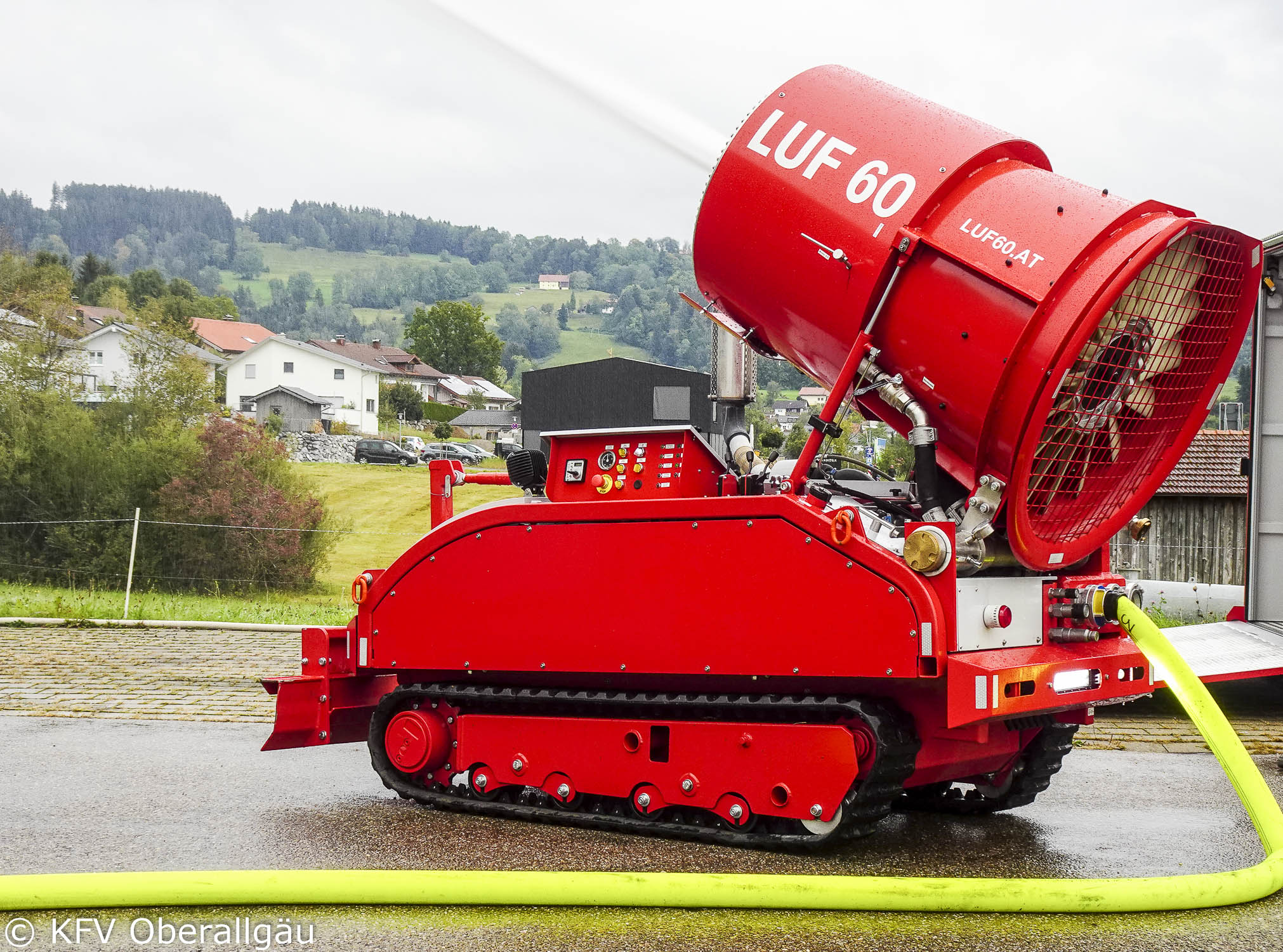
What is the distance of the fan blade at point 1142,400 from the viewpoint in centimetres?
560

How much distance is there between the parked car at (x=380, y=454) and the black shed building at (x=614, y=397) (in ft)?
105

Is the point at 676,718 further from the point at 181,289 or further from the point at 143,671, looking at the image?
the point at 181,289

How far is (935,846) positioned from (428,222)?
182 m

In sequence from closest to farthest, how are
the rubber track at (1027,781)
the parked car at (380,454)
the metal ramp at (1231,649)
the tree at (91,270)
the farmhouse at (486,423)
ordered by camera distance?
1. the rubber track at (1027,781)
2. the metal ramp at (1231,649)
3. the parked car at (380,454)
4. the farmhouse at (486,423)
5. the tree at (91,270)

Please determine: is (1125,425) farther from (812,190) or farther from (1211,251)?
(812,190)

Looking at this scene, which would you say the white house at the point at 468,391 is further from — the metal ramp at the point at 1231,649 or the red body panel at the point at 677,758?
the red body panel at the point at 677,758

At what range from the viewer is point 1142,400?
223 inches

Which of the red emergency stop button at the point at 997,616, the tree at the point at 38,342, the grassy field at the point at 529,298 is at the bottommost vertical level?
the red emergency stop button at the point at 997,616

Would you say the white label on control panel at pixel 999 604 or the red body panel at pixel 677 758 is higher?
the white label on control panel at pixel 999 604

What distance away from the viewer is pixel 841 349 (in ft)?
19.2

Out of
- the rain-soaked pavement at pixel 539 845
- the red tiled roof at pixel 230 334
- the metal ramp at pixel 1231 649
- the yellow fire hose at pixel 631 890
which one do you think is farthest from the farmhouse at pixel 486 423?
the yellow fire hose at pixel 631 890

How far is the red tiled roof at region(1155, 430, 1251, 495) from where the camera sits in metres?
21.9

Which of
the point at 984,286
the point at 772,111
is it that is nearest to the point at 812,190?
the point at 772,111

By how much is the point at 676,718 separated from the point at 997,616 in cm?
153
